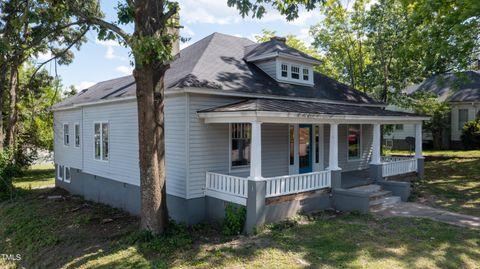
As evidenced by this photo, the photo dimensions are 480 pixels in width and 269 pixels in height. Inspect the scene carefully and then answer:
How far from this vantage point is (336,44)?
863 inches

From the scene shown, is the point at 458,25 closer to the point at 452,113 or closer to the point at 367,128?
the point at 367,128

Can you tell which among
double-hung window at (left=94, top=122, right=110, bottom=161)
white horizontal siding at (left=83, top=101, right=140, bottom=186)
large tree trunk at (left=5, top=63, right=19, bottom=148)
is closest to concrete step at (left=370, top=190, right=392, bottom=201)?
white horizontal siding at (left=83, top=101, right=140, bottom=186)

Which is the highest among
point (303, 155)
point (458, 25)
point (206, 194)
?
point (458, 25)

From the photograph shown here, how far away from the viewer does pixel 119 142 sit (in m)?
13.4

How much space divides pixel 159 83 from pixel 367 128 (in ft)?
35.3

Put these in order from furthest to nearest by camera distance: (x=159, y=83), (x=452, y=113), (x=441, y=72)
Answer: (x=452, y=113) → (x=441, y=72) → (x=159, y=83)

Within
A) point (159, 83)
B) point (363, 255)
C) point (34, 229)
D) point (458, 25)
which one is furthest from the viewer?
point (458, 25)

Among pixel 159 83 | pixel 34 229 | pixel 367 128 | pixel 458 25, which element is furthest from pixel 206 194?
pixel 458 25

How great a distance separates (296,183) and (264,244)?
8.37 ft

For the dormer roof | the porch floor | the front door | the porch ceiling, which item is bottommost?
the porch floor

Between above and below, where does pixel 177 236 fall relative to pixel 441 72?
below

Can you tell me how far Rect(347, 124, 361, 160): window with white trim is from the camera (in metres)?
15.3

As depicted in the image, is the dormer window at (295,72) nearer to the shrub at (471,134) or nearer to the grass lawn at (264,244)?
the grass lawn at (264,244)

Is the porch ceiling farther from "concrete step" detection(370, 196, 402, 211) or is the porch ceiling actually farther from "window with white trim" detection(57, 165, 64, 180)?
"window with white trim" detection(57, 165, 64, 180)
